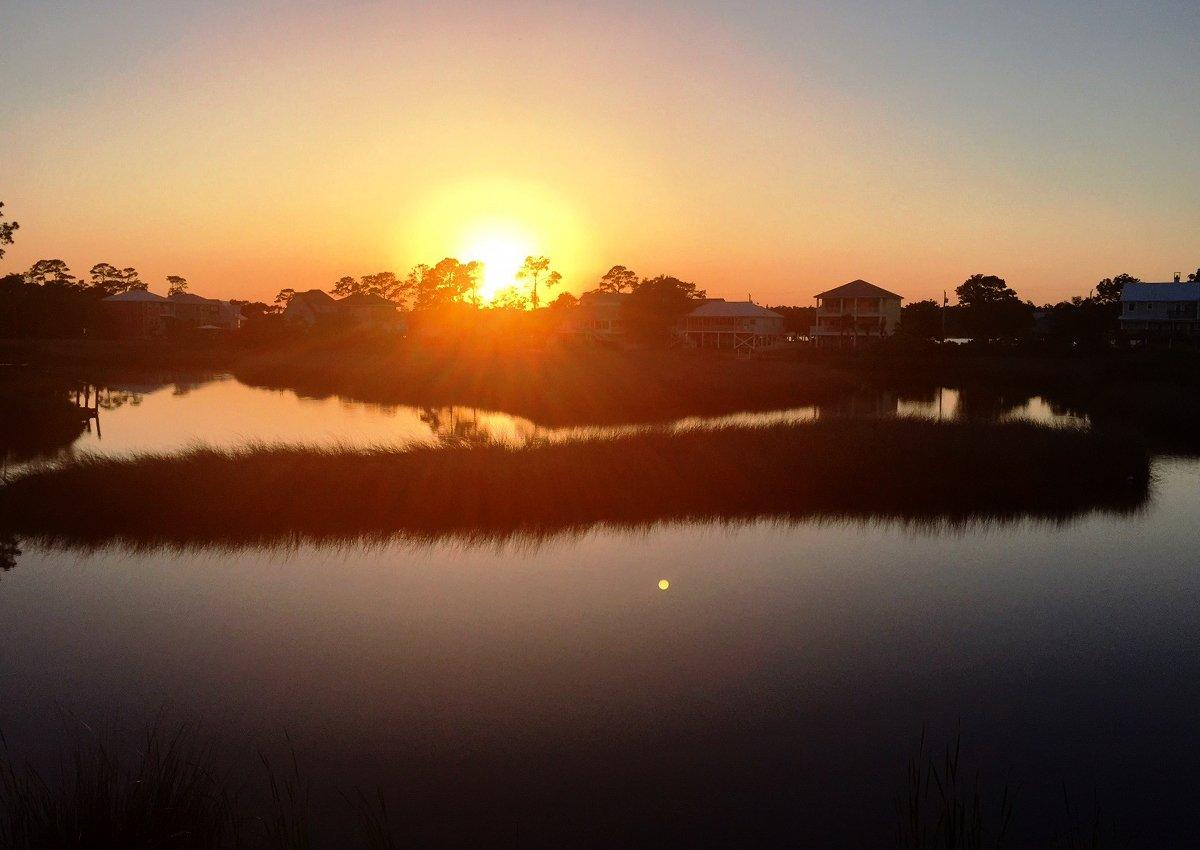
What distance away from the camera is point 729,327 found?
91875mm

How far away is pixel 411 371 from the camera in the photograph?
206 ft

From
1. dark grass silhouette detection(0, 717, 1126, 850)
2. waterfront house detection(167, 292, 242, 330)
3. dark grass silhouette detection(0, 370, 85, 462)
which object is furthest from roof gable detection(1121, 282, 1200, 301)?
waterfront house detection(167, 292, 242, 330)

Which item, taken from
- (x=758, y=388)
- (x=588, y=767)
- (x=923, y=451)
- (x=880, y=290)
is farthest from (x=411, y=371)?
(x=588, y=767)

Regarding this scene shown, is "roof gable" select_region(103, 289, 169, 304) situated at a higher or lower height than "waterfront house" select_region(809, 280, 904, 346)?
higher

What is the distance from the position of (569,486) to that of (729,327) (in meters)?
72.3

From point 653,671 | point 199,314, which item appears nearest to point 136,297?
point 199,314

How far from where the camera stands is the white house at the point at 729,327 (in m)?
90.9

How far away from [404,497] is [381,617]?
275 inches

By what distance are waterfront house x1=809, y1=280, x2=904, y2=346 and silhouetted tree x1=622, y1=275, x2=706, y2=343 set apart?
15.7 meters

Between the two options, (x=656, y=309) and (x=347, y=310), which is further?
(x=347, y=310)

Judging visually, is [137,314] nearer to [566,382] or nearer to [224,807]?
[566,382]

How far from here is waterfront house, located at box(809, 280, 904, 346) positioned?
88562mm

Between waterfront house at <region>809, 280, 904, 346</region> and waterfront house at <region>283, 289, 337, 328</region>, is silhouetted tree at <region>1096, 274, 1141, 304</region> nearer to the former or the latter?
waterfront house at <region>809, 280, 904, 346</region>

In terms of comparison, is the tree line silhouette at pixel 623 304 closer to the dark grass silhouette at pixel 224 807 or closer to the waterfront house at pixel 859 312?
the waterfront house at pixel 859 312
